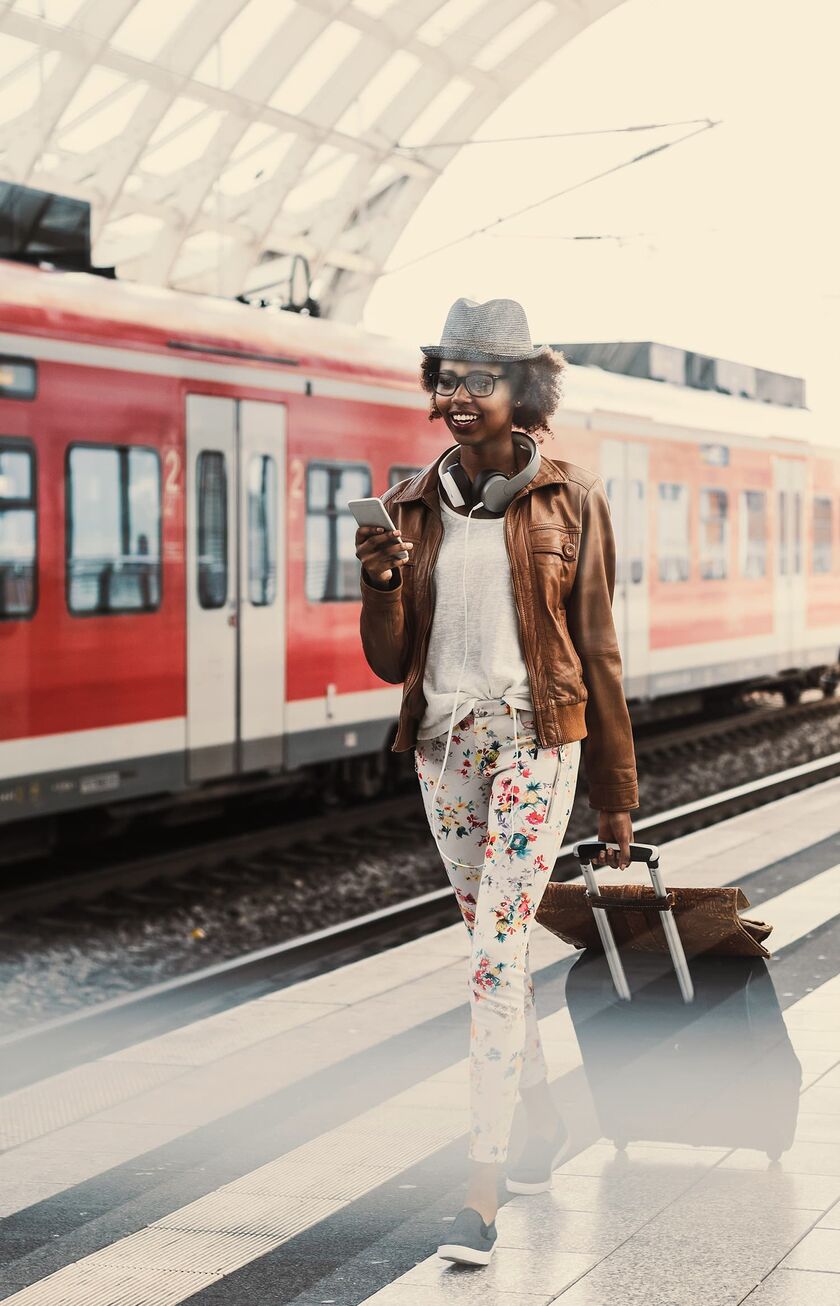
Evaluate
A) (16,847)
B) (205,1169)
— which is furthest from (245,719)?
(205,1169)

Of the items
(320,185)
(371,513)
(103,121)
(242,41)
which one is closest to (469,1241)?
(371,513)

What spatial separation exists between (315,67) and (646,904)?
104ft

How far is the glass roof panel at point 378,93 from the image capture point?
115 ft

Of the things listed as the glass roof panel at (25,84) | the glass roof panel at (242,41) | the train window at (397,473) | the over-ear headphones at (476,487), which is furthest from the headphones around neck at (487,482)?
the glass roof panel at (242,41)

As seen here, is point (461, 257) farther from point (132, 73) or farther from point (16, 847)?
point (16, 847)

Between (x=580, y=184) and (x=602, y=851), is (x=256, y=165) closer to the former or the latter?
(x=580, y=184)

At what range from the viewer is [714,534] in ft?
55.9

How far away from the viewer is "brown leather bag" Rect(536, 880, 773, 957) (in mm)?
4176

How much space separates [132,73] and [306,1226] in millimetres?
28836

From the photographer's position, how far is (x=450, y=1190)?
13.5ft

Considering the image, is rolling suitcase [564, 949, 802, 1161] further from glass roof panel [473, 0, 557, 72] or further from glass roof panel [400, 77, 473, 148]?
glass roof panel [400, 77, 473, 148]

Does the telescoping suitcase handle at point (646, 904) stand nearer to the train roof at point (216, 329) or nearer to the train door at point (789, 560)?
the train roof at point (216, 329)

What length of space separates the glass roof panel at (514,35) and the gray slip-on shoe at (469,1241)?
3516cm

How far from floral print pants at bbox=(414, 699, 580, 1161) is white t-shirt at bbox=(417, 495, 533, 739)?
0.14ft
